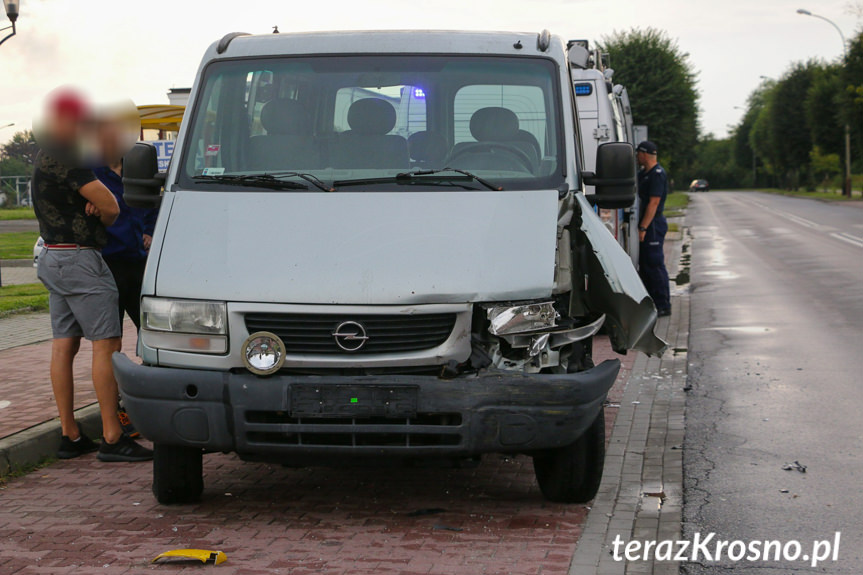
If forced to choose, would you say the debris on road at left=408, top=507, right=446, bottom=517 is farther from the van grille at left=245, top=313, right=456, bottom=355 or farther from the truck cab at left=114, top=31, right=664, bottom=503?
the van grille at left=245, top=313, right=456, bottom=355

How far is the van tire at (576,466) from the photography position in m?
5.46

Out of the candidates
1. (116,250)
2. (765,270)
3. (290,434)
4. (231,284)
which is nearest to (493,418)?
(290,434)

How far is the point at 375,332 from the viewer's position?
4.98 m

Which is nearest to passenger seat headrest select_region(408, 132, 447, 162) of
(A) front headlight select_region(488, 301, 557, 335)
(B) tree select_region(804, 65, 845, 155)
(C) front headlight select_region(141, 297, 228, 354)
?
(A) front headlight select_region(488, 301, 557, 335)

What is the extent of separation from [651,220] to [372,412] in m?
8.83

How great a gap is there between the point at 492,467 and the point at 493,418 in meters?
1.55

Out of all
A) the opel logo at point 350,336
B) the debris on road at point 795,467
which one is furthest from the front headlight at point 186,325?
the debris on road at point 795,467

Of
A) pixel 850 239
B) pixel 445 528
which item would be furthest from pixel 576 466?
pixel 850 239

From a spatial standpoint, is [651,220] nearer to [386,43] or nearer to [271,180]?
[386,43]

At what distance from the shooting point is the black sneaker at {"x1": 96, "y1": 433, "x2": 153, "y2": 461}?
672 cm

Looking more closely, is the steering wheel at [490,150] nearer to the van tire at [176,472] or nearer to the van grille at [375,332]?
the van grille at [375,332]

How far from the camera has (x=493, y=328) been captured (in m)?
5.00

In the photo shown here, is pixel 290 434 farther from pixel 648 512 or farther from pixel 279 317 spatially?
pixel 648 512

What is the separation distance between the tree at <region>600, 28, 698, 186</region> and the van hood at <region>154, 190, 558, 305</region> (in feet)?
158
